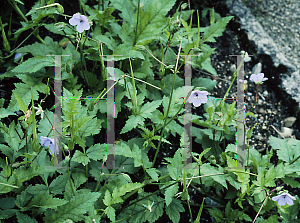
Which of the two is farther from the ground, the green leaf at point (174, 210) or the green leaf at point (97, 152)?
the green leaf at point (97, 152)

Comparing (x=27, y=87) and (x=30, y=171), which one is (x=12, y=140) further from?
(x=27, y=87)

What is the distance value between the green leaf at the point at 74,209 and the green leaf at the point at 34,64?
31.4 inches

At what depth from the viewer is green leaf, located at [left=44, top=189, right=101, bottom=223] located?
A: 49.1 inches

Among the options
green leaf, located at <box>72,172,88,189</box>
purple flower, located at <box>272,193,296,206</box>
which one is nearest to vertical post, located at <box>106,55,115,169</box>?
green leaf, located at <box>72,172,88,189</box>

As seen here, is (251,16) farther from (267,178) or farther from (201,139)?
(267,178)

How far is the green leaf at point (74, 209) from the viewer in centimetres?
125

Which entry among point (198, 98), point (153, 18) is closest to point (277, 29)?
point (153, 18)

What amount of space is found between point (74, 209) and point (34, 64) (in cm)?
90

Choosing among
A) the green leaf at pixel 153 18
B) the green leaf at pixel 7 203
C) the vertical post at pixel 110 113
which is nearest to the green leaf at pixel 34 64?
the vertical post at pixel 110 113

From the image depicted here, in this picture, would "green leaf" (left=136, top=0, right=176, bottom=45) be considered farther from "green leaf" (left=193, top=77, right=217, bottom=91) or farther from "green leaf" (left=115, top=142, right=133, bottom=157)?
"green leaf" (left=115, top=142, right=133, bottom=157)

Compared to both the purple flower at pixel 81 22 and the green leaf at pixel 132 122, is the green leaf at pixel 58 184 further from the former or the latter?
the purple flower at pixel 81 22

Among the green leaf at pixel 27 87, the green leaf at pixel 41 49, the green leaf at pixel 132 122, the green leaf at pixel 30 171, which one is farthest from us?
the green leaf at pixel 41 49

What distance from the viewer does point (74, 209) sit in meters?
1.26

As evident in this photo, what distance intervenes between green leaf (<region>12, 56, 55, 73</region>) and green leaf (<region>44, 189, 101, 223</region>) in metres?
0.80
